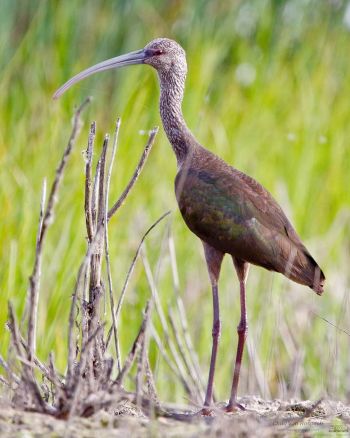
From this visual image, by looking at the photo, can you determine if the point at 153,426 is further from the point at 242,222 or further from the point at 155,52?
the point at 155,52

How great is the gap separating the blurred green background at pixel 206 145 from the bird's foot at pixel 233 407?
49cm

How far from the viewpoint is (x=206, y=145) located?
6.75m

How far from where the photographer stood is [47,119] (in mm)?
5680

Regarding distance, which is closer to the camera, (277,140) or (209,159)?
(209,159)

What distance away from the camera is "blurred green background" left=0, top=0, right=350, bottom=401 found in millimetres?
5137

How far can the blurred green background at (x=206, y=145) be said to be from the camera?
16.9ft

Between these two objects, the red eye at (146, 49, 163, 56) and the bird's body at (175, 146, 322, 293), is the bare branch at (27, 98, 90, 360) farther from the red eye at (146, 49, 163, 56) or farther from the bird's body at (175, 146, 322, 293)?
the red eye at (146, 49, 163, 56)

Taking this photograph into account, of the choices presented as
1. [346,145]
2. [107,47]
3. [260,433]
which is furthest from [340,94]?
[260,433]

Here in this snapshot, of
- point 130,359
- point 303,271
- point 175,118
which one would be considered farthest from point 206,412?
point 175,118

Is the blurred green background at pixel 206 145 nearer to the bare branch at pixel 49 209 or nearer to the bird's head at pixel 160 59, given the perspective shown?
the bird's head at pixel 160 59

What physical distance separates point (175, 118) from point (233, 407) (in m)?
1.38

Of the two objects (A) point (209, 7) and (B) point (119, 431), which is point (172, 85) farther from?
(A) point (209, 7)

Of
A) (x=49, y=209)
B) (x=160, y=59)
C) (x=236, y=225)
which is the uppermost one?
(x=160, y=59)

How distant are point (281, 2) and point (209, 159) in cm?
371
